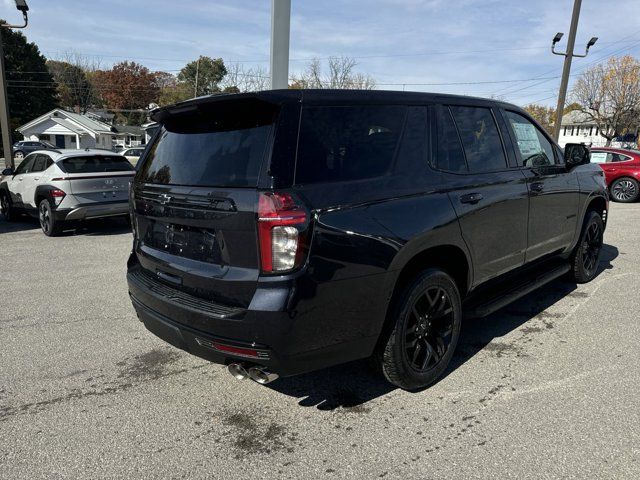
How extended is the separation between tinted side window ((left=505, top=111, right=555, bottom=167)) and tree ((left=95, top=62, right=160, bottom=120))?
8887 cm

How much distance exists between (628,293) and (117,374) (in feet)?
17.3

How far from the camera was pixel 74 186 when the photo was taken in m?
8.55

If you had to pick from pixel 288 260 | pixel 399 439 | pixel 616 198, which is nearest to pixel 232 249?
pixel 288 260

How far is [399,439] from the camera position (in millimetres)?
2754

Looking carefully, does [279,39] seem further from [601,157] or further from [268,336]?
[601,157]

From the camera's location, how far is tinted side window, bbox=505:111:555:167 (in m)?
4.23

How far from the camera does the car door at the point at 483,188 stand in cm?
339

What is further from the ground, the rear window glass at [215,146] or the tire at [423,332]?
the rear window glass at [215,146]

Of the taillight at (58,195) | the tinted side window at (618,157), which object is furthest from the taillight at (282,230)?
the tinted side window at (618,157)

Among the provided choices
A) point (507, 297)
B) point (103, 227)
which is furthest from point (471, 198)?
point (103, 227)

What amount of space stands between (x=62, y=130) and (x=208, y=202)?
6279cm

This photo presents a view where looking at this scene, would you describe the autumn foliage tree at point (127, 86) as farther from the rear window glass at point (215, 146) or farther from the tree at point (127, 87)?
the rear window glass at point (215, 146)

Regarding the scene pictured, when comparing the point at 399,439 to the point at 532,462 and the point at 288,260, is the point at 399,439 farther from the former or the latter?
the point at 288,260

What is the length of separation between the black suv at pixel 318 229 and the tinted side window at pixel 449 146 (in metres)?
0.01
